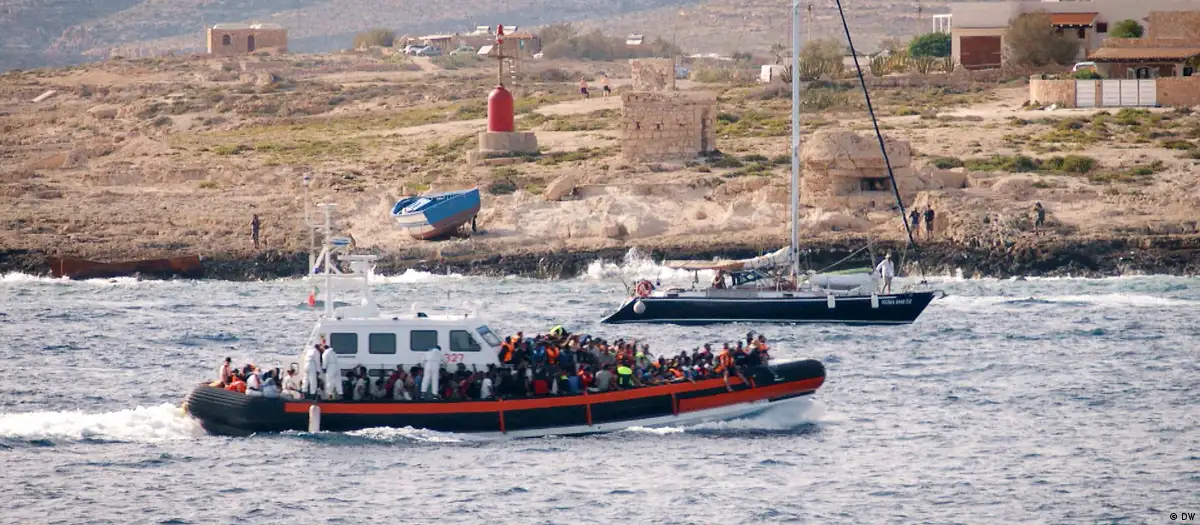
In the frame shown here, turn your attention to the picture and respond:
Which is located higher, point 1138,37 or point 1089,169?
point 1138,37

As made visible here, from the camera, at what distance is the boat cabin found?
3444cm

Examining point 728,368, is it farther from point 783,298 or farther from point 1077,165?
point 1077,165

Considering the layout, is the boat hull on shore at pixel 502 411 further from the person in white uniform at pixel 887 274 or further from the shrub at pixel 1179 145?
the shrub at pixel 1179 145

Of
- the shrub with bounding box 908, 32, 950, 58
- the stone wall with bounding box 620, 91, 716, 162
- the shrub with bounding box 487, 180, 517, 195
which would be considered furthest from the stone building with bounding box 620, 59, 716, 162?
the shrub with bounding box 908, 32, 950, 58

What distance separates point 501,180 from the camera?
66.2m

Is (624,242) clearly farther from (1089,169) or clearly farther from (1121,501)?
(1121,501)

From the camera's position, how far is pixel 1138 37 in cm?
9144

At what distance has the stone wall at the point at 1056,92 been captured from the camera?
255 ft

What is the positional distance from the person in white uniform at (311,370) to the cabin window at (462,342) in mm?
2319

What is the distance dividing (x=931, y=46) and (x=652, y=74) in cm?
3683

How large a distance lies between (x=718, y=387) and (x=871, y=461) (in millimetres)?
3055

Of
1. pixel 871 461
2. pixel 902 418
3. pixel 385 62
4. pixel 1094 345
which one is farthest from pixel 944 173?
pixel 385 62

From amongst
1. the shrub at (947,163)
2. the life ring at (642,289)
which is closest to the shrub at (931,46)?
the shrub at (947,163)

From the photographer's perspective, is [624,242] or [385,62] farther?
[385,62]
